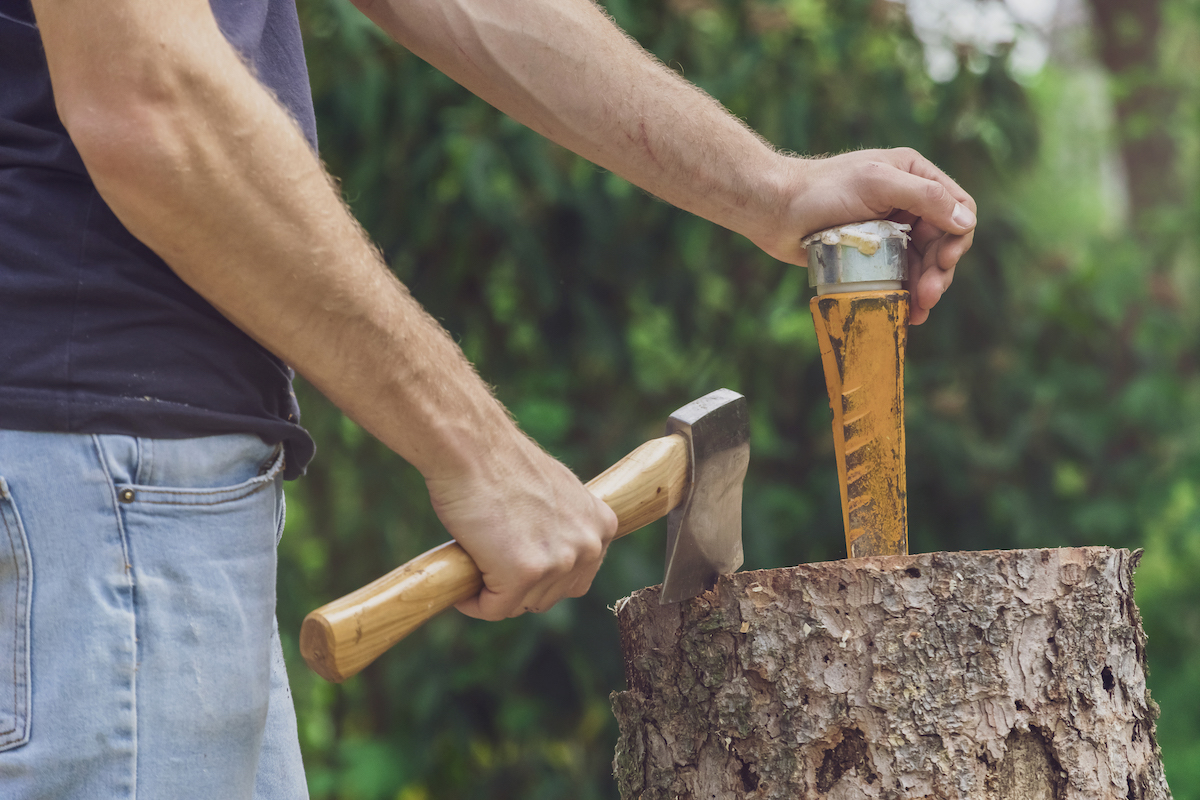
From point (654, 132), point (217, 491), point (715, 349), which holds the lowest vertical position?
point (217, 491)

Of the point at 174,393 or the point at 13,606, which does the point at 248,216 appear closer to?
the point at 174,393

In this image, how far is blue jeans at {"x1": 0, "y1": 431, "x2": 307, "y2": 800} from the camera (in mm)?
847

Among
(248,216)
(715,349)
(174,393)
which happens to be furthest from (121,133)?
(715,349)

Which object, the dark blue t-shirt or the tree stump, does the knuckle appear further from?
the dark blue t-shirt

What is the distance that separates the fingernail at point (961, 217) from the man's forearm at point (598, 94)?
240mm

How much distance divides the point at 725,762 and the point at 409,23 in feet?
3.60

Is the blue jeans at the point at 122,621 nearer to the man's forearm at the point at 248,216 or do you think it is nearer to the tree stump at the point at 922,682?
the man's forearm at the point at 248,216

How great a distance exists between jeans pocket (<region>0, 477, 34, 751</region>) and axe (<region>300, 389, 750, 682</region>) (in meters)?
0.24

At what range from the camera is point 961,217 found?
1.45 metres

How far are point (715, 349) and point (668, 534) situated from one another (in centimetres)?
206

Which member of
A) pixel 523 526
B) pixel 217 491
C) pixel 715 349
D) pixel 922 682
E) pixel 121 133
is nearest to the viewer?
pixel 121 133

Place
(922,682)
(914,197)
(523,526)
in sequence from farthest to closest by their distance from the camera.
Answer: (914,197) < (922,682) < (523,526)

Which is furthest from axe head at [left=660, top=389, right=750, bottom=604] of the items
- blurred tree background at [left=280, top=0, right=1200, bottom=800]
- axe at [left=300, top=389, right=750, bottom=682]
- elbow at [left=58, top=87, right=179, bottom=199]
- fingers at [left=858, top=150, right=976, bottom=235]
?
blurred tree background at [left=280, top=0, right=1200, bottom=800]

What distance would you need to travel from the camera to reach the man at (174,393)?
2.78ft
